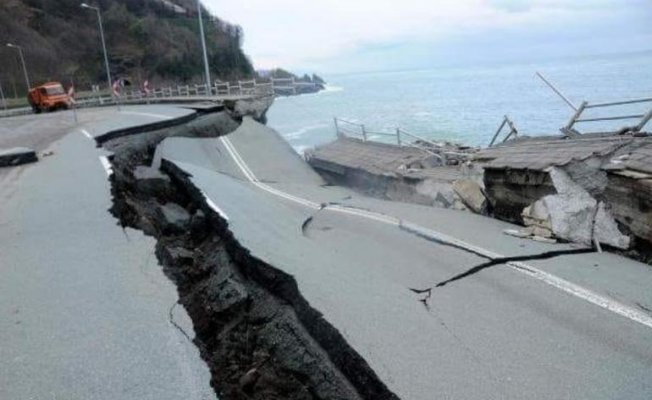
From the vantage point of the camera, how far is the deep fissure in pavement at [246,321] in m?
4.30

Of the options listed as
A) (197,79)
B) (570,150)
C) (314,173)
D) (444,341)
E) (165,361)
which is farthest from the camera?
(197,79)

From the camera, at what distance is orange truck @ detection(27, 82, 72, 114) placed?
40.7 m

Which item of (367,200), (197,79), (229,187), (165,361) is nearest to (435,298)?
(165,361)

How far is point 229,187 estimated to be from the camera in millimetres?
12523

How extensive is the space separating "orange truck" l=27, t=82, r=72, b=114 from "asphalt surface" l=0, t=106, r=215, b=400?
3599cm

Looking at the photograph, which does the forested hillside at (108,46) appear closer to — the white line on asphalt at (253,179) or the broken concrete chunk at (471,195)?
the white line on asphalt at (253,179)

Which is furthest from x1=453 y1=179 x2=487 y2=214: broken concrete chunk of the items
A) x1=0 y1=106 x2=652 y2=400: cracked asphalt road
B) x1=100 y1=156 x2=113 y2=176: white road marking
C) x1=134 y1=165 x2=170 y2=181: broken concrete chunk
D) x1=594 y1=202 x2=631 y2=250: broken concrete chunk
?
x1=100 y1=156 x2=113 y2=176: white road marking

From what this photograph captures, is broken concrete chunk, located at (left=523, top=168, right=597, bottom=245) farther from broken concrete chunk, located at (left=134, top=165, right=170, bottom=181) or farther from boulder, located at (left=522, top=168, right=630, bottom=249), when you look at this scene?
broken concrete chunk, located at (left=134, top=165, right=170, bottom=181)

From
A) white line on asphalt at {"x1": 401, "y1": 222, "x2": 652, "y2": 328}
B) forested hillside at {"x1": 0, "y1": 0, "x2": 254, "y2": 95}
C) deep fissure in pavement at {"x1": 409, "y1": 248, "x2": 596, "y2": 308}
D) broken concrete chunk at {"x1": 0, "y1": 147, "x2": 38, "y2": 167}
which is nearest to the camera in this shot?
white line on asphalt at {"x1": 401, "y1": 222, "x2": 652, "y2": 328}

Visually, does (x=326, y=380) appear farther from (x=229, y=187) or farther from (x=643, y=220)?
(x=229, y=187)

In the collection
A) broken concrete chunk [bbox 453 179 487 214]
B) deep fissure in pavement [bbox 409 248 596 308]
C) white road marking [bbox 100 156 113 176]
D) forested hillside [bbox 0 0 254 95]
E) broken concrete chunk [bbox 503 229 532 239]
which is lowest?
broken concrete chunk [bbox 453 179 487 214]

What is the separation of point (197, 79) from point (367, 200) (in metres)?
76.1

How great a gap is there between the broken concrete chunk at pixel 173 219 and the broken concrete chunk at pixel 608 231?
21.7 ft

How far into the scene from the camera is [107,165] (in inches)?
504
